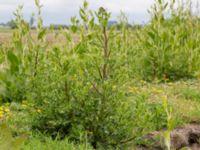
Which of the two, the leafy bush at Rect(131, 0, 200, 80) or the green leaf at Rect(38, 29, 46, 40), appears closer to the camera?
the green leaf at Rect(38, 29, 46, 40)

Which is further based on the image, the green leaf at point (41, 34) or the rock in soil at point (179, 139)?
the green leaf at point (41, 34)

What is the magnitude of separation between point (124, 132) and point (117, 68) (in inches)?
20.7

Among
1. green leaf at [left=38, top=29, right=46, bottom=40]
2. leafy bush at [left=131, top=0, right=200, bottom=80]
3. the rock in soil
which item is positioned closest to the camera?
the rock in soil

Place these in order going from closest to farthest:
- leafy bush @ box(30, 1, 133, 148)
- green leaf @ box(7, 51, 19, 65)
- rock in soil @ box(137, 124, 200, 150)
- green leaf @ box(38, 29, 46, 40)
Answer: leafy bush @ box(30, 1, 133, 148), rock in soil @ box(137, 124, 200, 150), green leaf @ box(7, 51, 19, 65), green leaf @ box(38, 29, 46, 40)

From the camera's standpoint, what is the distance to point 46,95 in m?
3.81

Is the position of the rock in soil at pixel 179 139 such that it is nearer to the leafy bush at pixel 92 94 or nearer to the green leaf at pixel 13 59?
the leafy bush at pixel 92 94

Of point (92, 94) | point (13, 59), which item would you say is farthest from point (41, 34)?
point (92, 94)

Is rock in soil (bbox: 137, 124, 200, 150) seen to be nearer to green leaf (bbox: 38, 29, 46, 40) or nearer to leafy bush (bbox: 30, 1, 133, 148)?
leafy bush (bbox: 30, 1, 133, 148)

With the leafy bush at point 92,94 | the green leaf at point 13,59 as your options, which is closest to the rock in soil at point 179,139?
the leafy bush at point 92,94

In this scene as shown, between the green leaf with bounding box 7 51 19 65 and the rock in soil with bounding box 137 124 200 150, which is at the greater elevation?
the green leaf with bounding box 7 51 19 65

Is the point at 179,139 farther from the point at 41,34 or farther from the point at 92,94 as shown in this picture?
the point at 41,34

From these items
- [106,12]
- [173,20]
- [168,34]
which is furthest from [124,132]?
[173,20]

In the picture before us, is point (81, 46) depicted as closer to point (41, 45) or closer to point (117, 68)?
point (41, 45)

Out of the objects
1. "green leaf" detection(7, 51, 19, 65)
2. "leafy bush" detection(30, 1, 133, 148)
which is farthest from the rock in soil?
"green leaf" detection(7, 51, 19, 65)
